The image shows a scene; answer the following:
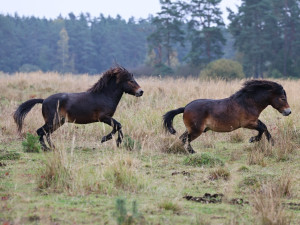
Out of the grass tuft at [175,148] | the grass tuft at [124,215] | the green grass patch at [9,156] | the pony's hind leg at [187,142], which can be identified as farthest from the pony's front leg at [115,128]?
the grass tuft at [124,215]

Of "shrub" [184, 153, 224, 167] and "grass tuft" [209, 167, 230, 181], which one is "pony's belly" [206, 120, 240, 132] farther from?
"grass tuft" [209, 167, 230, 181]

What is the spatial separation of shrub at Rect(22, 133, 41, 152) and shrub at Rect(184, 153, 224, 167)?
2776 millimetres

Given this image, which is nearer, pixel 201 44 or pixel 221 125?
pixel 221 125

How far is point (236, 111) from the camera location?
943cm

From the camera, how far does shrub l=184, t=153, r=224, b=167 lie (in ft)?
26.6

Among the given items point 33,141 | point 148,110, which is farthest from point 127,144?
point 148,110

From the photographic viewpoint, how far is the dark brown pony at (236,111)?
9391 mm

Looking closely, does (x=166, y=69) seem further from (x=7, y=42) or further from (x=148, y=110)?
(x=148, y=110)

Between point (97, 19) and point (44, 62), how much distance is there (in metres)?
33.9

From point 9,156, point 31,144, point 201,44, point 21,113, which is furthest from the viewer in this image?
point 201,44

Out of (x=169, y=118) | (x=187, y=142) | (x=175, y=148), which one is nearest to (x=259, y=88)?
(x=187, y=142)

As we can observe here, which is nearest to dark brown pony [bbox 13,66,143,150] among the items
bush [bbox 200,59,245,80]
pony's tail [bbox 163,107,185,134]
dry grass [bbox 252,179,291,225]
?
pony's tail [bbox 163,107,185,134]

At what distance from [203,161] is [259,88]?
2.22m

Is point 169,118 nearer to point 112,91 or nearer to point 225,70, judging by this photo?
point 112,91
